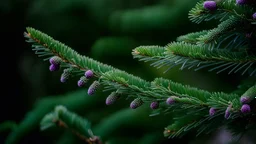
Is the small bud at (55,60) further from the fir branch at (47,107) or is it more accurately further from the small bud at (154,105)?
the fir branch at (47,107)

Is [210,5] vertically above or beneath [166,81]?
above

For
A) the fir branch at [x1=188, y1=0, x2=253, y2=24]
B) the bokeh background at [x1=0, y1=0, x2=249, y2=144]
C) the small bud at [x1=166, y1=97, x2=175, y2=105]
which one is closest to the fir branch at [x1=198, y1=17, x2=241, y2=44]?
the fir branch at [x1=188, y1=0, x2=253, y2=24]

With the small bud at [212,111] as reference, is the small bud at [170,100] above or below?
above

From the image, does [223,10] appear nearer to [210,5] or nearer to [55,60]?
[210,5]

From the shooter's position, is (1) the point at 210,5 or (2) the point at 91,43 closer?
(1) the point at 210,5

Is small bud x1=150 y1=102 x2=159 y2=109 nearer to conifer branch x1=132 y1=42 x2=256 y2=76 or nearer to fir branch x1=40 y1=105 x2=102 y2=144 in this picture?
conifer branch x1=132 y1=42 x2=256 y2=76

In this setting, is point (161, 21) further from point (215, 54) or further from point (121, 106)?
point (215, 54)

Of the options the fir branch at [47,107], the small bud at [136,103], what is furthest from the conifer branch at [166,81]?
the fir branch at [47,107]

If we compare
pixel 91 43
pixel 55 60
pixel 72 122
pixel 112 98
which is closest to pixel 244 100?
pixel 112 98

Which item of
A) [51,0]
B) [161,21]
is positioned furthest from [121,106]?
[51,0]
